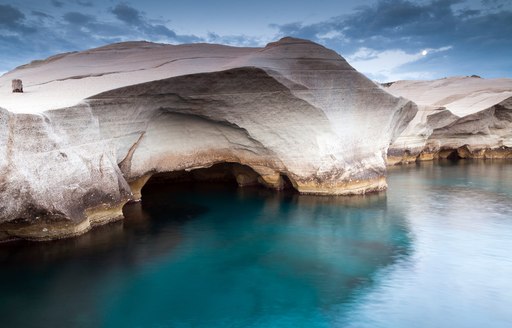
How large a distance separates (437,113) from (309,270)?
53.5 ft

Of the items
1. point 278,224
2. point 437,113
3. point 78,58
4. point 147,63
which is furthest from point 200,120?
point 437,113

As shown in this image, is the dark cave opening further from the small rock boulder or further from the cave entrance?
the small rock boulder

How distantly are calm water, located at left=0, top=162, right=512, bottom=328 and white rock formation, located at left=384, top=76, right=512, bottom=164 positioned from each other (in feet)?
32.8

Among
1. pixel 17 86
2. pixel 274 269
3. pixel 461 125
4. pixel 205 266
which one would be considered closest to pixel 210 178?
pixel 17 86

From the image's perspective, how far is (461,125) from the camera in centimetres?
2319

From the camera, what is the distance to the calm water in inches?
249

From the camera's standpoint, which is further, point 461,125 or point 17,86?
point 461,125

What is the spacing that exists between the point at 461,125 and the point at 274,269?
18.4 metres

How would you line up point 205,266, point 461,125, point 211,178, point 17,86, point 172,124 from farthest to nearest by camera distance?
point 461,125 → point 211,178 → point 172,124 → point 17,86 → point 205,266

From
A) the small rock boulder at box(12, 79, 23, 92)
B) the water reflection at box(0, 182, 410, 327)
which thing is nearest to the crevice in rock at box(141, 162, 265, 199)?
the water reflection at box(0, 182, 410, 327)

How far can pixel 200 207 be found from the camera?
1257cm

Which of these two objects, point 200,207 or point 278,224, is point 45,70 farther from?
point 278,224

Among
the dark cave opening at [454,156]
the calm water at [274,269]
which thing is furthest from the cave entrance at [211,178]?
the dark cave opening at [454,156]

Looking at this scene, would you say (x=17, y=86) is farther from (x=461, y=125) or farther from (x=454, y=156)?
(x=454, y=156)
